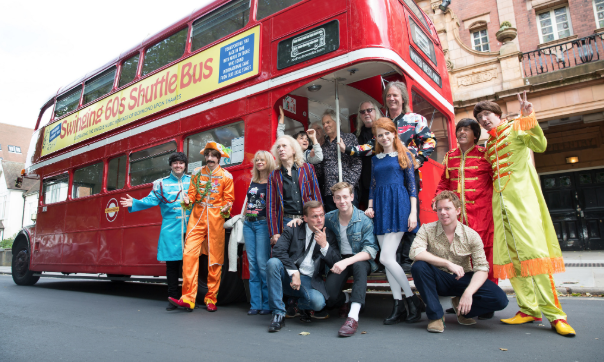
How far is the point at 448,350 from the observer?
2773 mm

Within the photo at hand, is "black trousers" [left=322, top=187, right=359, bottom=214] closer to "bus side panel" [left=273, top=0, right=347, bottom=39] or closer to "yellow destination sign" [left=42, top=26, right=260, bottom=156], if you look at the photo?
"yellow destination sign" [left=42, top=26, right=260, bottom=156]

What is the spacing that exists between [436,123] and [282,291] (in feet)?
10.6

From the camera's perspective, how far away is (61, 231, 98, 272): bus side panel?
6.92m

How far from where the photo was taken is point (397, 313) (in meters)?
3.70

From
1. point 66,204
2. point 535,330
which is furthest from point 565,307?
point 66,204

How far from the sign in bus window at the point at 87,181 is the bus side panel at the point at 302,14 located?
169 inches

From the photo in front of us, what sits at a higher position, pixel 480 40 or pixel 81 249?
pixel 480 40

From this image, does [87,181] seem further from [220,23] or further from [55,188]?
[220,23]

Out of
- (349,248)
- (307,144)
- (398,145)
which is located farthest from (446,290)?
(307,144)

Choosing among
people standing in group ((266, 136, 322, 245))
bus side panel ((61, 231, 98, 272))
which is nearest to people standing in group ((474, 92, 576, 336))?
people standing in group ((266, 136, 322, 245))

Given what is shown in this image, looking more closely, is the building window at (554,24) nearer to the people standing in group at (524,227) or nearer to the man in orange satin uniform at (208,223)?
the people standing in group at (524,227)

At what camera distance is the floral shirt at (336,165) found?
14.3 feet

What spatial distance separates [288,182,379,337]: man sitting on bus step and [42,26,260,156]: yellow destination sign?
220cm

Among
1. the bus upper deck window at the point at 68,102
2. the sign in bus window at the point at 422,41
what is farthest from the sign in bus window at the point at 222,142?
the bus upper deck window at the point at 68,102
